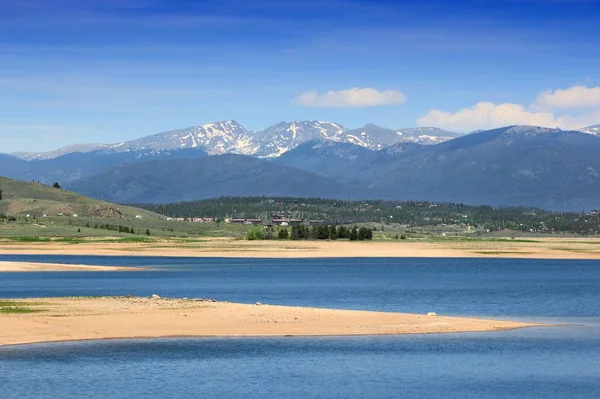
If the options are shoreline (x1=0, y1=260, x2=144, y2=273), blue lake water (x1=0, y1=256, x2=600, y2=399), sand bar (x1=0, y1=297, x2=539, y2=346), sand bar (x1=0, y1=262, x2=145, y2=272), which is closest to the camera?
blue lake water (x1=0, y1=256, x2=600, y2=399)

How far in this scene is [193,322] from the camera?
66500 mm

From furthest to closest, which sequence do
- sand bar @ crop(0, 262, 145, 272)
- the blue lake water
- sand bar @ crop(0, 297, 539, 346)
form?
sand bar @ crop(0, 262, 145, 272) → sand bar @ crop(0, 297, 539, 346) → the blue lake water

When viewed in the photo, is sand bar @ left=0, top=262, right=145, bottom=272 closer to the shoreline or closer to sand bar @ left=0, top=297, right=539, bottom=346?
the shoreline

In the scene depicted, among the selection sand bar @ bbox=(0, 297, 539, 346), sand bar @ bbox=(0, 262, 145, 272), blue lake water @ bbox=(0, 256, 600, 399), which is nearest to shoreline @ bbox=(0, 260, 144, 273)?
sand bar @ bbox=(0, 262, 145, 272)

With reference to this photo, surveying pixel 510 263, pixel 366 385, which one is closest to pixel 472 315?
pixel 366 385

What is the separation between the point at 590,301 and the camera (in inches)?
3553

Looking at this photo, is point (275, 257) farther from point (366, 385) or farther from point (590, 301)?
point (366, 385)

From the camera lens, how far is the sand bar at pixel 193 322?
2420 inches

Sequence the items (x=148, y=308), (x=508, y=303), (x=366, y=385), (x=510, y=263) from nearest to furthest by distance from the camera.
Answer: (x=366, y=385) < (x=148, y=308) < (x=508, y=303) < (x=510, y=263)

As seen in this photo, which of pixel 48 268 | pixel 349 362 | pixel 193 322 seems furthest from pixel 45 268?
pixel 349 362

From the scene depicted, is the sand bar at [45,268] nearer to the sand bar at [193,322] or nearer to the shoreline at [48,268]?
the shoreline at [48,268]

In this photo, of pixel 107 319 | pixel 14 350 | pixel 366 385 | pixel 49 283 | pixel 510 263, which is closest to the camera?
pixel 366 385

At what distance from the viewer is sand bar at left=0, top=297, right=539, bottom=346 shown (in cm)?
6147

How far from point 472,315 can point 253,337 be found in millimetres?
20969
